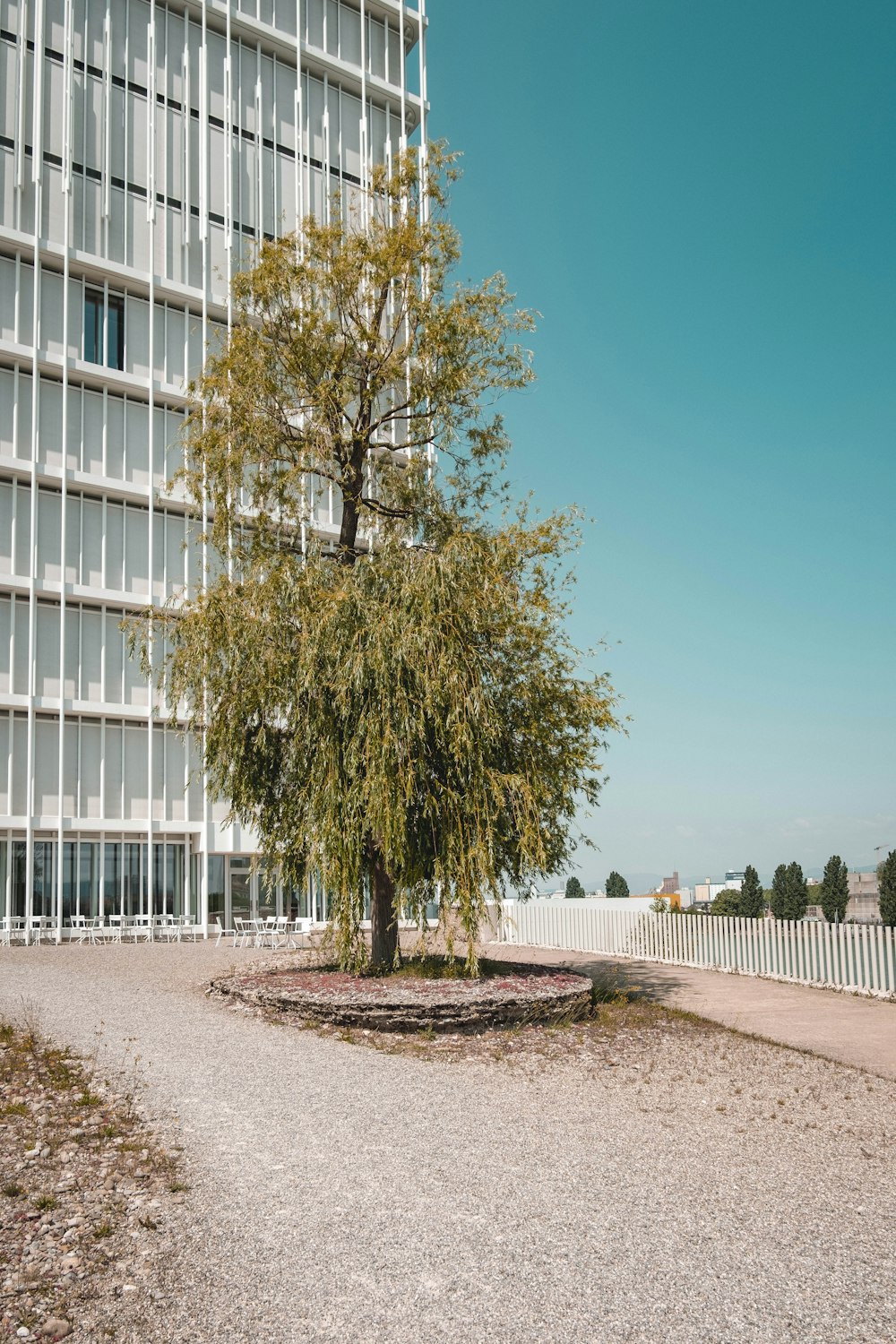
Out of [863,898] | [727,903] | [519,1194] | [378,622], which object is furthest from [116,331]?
[863,898]

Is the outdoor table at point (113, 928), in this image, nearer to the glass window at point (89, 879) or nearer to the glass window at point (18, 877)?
the glass window at point (89, 879)

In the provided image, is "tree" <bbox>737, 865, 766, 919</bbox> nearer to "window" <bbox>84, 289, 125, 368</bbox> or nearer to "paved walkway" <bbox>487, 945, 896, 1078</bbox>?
"paved walkway" <bbox>487, 945, 896, 1078</bbox>

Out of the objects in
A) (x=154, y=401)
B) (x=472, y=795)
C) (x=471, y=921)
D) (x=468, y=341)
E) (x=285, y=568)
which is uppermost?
(x=154, y=401)

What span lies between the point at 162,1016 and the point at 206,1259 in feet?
27.2

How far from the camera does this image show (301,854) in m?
15.4

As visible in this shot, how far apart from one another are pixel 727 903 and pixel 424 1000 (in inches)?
1170

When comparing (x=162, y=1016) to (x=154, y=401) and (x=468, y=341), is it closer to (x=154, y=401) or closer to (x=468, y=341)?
(x=468, y=341)

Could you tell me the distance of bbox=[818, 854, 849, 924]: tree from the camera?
122 ft

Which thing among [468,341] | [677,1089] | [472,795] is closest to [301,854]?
[472,795]

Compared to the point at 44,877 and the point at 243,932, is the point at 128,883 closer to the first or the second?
the point at 44,877

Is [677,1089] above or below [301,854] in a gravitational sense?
below

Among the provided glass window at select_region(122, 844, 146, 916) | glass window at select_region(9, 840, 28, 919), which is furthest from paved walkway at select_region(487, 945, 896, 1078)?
glass window at select_region(9, 840, 28, 919)

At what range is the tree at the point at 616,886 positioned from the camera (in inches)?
1774

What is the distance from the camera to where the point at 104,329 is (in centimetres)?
3375
